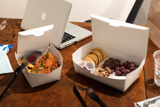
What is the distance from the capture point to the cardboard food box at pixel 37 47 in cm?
93

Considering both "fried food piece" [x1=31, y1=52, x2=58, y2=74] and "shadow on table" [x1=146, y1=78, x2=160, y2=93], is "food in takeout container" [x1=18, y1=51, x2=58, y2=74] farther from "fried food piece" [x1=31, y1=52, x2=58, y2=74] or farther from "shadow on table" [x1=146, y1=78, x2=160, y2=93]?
"shadow on table" [x1=146, y1=78, x2=160, y2=93]

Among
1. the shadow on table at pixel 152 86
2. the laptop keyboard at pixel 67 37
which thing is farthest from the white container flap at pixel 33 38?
the shadow on table at pixel 152 86

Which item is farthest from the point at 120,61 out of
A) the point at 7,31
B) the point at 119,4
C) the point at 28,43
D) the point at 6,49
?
the point at 119,4

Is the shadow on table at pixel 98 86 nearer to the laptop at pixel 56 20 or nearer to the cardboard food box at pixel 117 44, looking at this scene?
the cardboard food box at pixel 117 44

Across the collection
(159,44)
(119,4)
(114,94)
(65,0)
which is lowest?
(119,4)

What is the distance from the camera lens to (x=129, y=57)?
113 cm

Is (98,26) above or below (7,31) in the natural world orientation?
above

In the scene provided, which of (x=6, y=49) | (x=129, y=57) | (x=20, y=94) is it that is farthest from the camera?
(x=6, y=49)

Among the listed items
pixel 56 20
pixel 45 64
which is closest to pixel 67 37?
pixel 56 20

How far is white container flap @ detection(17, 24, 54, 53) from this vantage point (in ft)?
3.25

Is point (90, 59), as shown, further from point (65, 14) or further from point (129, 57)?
point (65, 14)

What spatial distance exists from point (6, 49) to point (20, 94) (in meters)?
0.42

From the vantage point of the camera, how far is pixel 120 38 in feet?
3.61

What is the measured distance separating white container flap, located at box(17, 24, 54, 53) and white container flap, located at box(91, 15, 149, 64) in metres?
0.30
